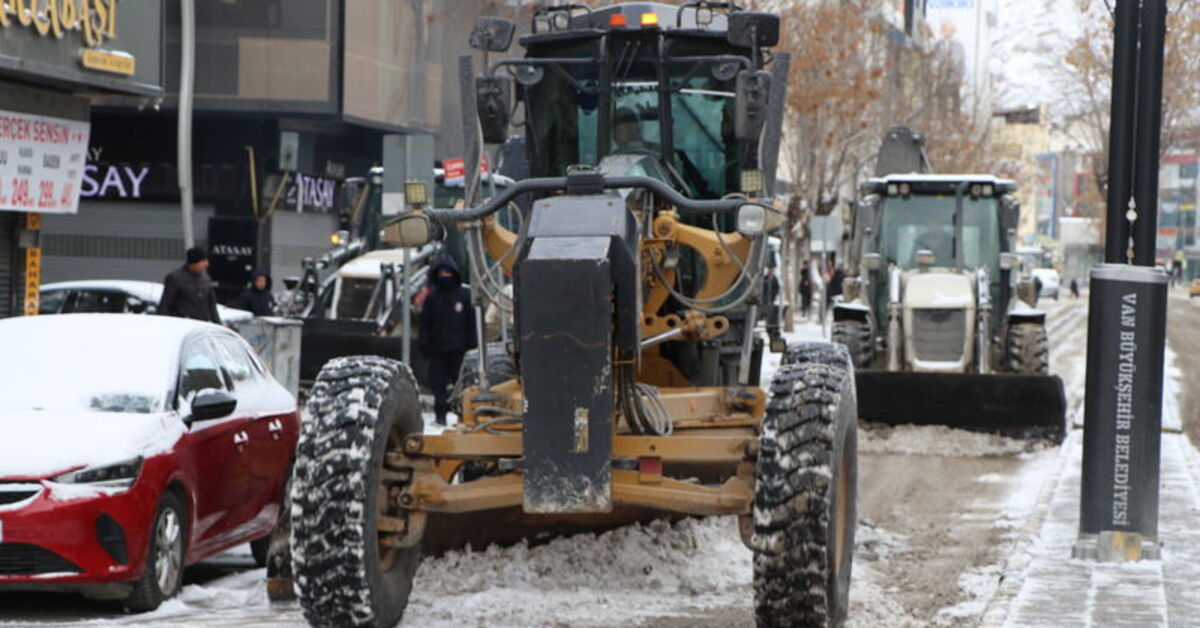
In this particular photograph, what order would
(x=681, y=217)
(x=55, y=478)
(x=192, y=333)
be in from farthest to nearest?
(x=192, y=333), (x=681, y=217), (x=55, y=478)

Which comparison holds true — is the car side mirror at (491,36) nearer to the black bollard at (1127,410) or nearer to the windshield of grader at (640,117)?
the windshield of grader at (640,117)

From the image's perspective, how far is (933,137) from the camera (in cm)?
5681

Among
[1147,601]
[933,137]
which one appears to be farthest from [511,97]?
[933,137]

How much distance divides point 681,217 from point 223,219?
90.0 ft

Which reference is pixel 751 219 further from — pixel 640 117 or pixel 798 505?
pixel 640 117

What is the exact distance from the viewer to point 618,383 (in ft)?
27.3

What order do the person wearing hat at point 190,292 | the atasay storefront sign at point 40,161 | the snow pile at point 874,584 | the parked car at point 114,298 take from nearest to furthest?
the snow pile at point 874,584 → the person wearing hat at point 190,292 → the parked car at point 114,298 → the atasay storefront sign at point 40,161

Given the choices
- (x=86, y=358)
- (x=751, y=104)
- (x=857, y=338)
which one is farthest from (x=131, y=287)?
(x=751, y=104)

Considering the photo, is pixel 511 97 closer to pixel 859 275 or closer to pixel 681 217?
pixel 681 217

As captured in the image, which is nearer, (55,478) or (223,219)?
(55,478)

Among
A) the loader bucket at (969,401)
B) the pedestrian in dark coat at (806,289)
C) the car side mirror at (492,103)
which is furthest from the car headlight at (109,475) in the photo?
the pedestrian in dark coat at (806,289)

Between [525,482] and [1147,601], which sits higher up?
[525,482]

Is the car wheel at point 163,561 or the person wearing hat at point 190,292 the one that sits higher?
the person wearing hat at point 190,292

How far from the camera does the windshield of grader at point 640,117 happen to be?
410 inches
